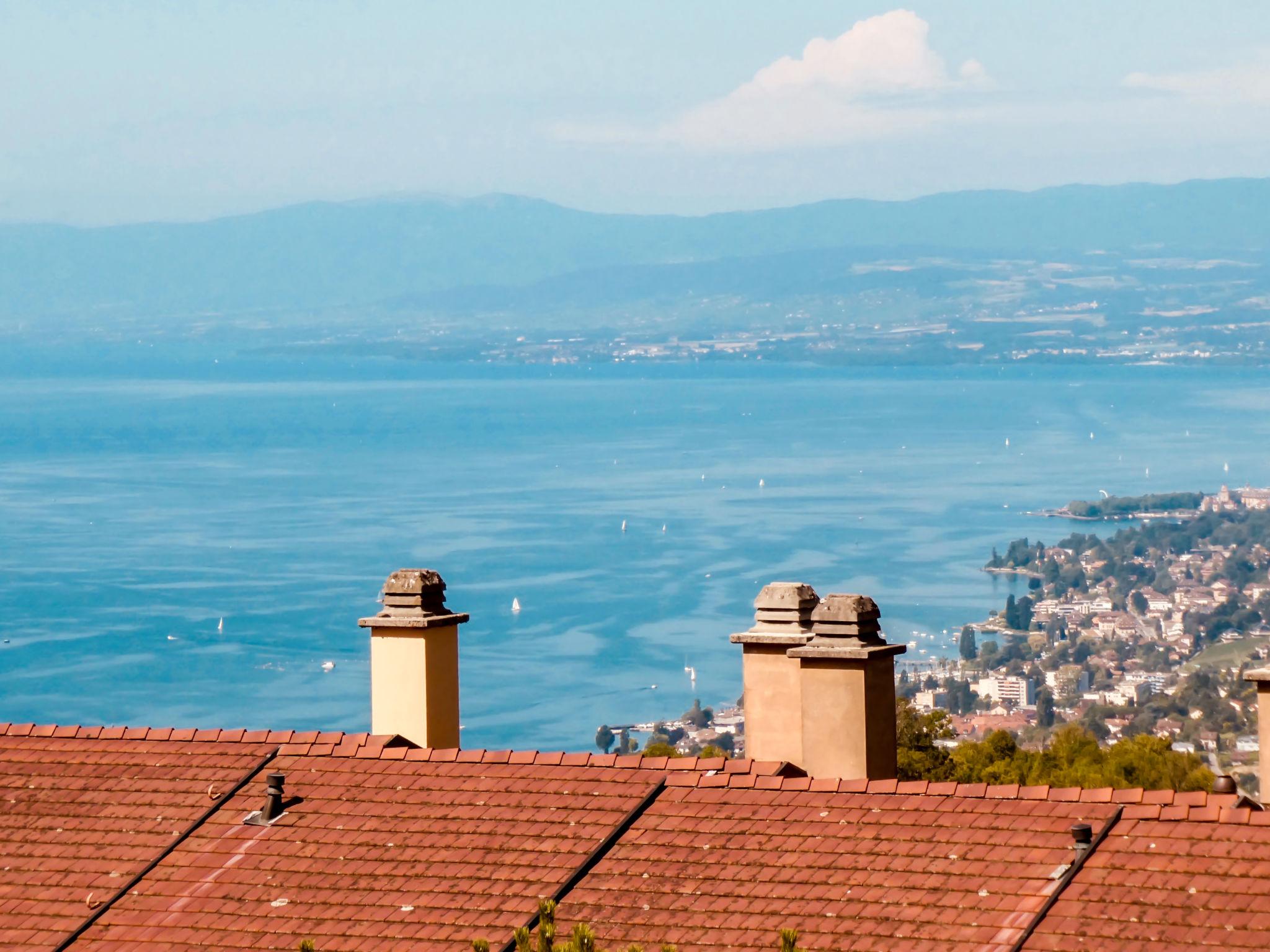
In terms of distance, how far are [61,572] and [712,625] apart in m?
51.4

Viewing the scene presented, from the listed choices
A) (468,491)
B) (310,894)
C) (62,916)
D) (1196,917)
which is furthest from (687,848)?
(468,491)

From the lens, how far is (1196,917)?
790 centimetres

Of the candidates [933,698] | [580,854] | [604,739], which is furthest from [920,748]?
[933,698]

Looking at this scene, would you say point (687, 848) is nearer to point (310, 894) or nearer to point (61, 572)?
point (310, 894)

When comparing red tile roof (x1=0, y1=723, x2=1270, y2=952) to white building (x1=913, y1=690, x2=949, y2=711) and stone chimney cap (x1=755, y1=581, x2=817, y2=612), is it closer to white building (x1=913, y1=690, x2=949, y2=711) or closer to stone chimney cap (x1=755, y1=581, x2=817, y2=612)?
stone chimney cap (x1=755, y1=581, x2=817, y2=612)

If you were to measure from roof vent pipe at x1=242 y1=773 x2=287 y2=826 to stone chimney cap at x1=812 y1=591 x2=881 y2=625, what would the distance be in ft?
9.82

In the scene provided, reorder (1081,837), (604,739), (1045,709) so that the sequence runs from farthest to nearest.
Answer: (1045,709) → (604,739) → (1081,837)

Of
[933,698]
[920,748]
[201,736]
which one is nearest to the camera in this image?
[201,736]

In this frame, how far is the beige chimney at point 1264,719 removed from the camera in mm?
9141

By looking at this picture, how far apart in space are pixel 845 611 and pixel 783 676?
85 centimetres

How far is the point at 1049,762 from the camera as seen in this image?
33344mm

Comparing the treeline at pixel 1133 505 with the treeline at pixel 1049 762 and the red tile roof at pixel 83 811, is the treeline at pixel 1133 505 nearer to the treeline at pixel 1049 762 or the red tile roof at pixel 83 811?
the treeline at pixel 1049 762

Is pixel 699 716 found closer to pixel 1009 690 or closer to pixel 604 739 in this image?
pixel 604 739

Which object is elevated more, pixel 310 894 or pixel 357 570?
pixel 310 894
